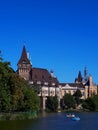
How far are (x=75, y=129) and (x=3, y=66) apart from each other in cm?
2674

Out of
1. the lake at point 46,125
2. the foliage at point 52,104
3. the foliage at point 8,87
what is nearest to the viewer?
the lake at point 46,125

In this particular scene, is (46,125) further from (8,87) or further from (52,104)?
(52,104)

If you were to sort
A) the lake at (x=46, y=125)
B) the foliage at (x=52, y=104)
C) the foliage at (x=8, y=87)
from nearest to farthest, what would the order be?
the lake at (x=46, y=125), the foliage at (x=8, y=87), the foliage at (x=52, y=104)

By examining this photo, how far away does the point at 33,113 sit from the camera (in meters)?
116

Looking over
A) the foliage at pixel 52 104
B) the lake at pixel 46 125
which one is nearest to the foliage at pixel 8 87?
the lake at pixel 46 125

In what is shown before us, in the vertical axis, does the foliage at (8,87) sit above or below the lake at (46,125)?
above

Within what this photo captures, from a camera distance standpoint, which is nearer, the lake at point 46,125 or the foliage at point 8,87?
the lake at point 46,125

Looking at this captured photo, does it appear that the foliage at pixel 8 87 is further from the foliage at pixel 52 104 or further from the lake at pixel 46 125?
the foliage at pixel 52 104

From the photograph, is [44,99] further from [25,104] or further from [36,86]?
[25,104]

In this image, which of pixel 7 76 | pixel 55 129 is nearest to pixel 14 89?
pixel 7 76

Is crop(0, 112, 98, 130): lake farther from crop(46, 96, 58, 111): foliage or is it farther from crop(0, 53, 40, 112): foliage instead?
crop(46, 96, 58, 111): foliage

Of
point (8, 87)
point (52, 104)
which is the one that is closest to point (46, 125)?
point (8, 87)

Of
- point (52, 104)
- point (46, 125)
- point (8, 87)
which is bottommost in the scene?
point (46, 125)

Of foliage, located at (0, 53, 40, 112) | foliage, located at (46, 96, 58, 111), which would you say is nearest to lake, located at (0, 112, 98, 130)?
foliage, located at (0, 53, 40, 112)
